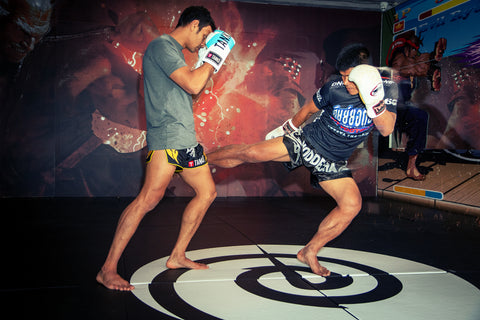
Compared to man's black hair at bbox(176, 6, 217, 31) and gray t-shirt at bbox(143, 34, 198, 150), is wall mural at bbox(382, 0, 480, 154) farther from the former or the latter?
gray t-shirt at bbox(143, 34, 198, 150)

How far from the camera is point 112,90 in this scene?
21.4 feet

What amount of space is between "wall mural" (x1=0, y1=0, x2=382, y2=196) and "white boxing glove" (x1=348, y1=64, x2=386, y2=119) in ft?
15.3

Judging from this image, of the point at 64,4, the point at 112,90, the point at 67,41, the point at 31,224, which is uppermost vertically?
the point at 64,4

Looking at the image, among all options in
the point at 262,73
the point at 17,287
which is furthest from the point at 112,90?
the point at 17,287

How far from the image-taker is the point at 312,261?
2.58 meters

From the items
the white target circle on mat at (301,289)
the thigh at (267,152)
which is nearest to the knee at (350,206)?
the white target circle on mat at (301,289)

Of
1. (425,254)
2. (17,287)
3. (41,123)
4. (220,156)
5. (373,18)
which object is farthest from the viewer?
(373,18)

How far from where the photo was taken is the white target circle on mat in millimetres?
1928

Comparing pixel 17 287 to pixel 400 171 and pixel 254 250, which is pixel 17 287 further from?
pixel 400 171

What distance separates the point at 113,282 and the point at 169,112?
97 cm

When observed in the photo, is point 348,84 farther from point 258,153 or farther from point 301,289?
point 301,289

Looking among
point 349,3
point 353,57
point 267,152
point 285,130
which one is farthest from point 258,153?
point 349,3

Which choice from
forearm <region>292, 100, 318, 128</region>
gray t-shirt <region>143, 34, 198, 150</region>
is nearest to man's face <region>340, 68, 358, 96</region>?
forearm <region>292, 100, 318, 128</region>

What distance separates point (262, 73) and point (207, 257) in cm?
469
